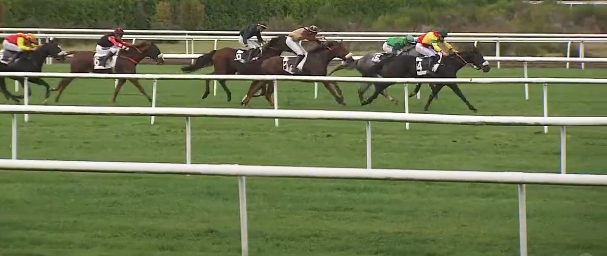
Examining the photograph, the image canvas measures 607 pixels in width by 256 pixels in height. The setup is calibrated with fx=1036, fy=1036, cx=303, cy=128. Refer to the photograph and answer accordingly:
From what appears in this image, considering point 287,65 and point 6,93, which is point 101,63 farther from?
point 287,65

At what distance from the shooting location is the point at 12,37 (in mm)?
13008

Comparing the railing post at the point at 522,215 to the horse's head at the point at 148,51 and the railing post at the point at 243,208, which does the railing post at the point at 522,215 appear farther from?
the horse's head at the point at 148,51

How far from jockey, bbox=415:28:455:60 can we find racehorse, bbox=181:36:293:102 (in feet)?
5.44

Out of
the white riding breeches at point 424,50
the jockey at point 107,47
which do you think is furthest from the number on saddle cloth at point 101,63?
the white riding breeches at point 424,50

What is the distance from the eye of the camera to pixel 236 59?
13.4 metres

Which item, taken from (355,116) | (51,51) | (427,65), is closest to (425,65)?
(427,65)

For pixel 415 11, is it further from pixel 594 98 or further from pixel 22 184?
pixel 22 184

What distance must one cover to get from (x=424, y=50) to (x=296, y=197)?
707 centimetres

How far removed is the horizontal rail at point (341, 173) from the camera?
3543 millimetres

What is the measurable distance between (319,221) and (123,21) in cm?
2270

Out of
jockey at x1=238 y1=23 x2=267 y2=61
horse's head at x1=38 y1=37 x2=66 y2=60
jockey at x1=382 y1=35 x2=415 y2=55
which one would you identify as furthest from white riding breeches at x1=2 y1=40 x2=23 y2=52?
jockey at x1=382 y1=35 x2=415 y2=55

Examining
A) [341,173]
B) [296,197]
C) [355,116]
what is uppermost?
[355,116]

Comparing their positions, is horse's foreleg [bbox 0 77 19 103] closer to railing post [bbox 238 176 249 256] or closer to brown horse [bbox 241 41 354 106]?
brown horse [bbox 241 41 354 106]

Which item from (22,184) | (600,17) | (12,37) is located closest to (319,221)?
(22,184)
